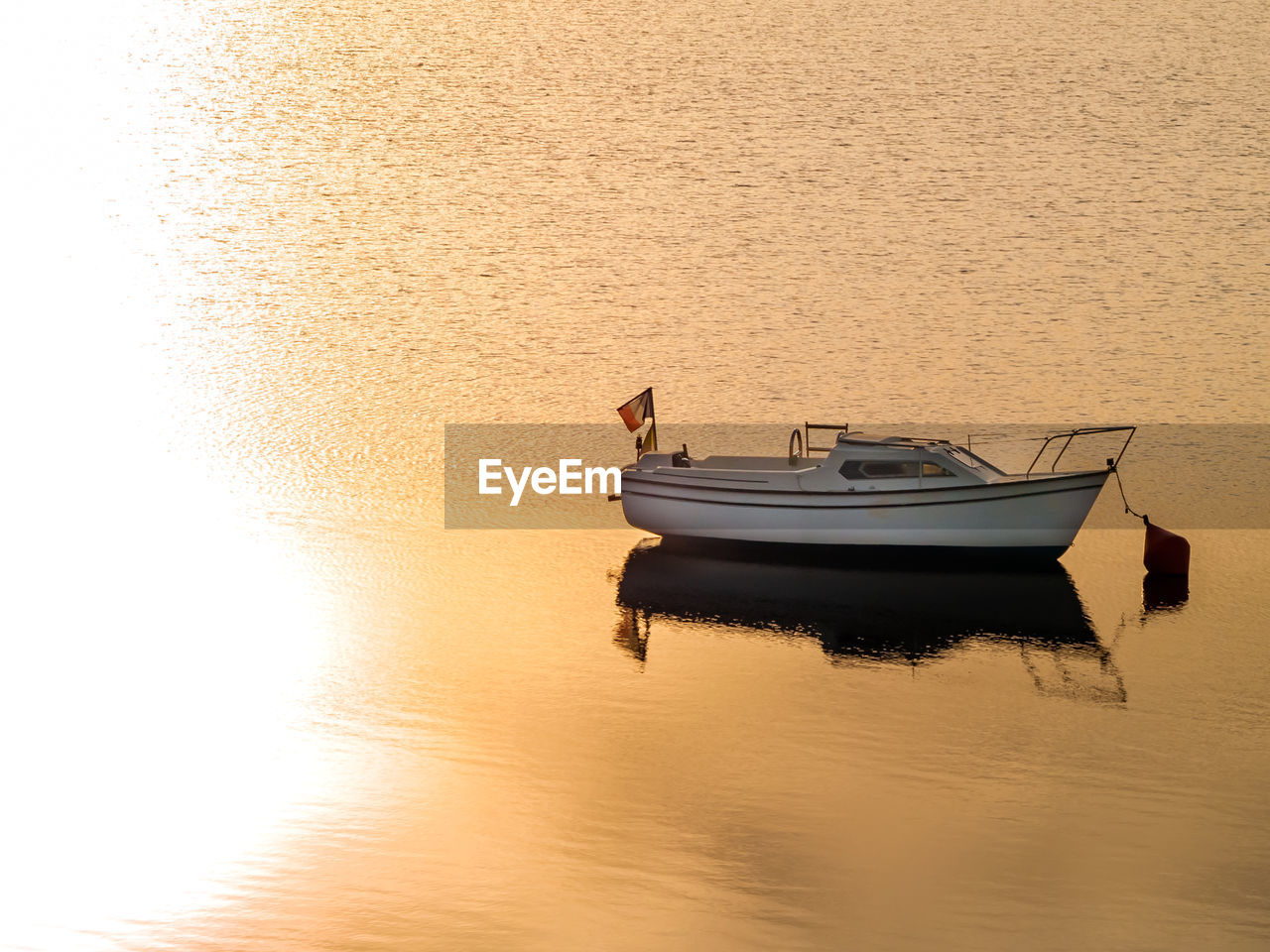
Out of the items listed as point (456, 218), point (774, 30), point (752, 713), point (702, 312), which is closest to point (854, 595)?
point (752, 713)

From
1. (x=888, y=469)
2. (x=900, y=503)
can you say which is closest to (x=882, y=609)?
(x=900, y=503)

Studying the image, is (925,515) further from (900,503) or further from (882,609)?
(882,609)

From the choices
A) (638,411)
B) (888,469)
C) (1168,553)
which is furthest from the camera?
(638,411)

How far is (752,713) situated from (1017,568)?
992cm

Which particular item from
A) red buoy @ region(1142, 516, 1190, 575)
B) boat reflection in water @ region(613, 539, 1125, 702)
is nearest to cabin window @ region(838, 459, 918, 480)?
boat reflection in water @ region(613, 539, 1125, 702)

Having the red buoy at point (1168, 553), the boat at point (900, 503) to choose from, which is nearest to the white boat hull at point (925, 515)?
the boat at point (900, 503)

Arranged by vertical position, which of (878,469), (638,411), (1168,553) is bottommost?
(1168,553)

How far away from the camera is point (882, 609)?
25.2m

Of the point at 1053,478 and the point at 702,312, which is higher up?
the point at 702,312

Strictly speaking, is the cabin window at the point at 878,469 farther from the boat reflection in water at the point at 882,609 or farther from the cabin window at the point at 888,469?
the boat reflection in water at the point at 882,609

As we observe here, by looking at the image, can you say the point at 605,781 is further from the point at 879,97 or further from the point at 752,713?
the point at 879,97

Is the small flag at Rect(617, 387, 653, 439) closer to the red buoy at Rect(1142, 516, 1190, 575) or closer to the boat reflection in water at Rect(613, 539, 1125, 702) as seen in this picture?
the boat reflection in water at Rect(613, 539, 1125, 702)

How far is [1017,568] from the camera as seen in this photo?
27688 mm

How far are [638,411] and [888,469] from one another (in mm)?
7066
